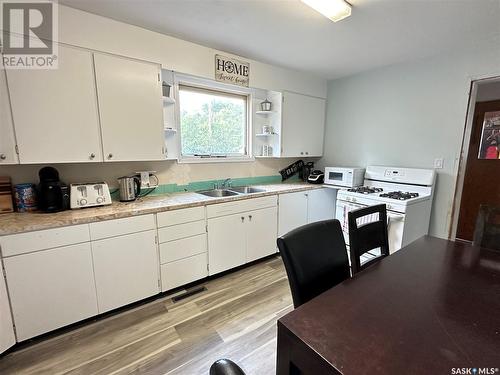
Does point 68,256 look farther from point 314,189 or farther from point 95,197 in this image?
point 314,189

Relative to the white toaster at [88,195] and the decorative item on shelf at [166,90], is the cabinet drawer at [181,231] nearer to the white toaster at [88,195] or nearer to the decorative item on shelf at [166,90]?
the white toaster at [88,195]

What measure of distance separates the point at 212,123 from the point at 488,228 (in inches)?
103

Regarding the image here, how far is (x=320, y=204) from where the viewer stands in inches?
127

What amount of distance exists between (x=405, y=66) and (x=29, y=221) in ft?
12.7

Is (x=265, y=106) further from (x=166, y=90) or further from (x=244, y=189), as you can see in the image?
(x=166, y=90)

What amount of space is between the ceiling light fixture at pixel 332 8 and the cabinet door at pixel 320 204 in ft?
6.28

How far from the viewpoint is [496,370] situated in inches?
23.2

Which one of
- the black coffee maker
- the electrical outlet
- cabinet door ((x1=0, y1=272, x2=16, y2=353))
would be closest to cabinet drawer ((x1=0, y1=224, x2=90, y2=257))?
cabinet door ((x1=0, y1=272, x2=16, y2=353))

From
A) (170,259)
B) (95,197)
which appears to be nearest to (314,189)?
(170,259)

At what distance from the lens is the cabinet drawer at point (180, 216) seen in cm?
195

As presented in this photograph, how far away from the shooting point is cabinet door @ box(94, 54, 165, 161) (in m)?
1.83

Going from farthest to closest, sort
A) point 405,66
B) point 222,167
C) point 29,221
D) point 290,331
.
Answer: point 222,167
point 405,66
point 29,221
point 290,331

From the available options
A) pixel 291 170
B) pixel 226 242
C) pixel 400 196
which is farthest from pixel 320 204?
pixel 226 242

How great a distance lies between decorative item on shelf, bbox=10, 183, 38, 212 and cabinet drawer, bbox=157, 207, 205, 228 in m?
0.92
